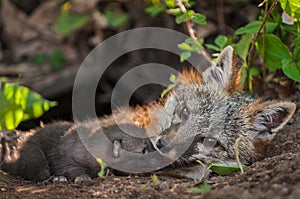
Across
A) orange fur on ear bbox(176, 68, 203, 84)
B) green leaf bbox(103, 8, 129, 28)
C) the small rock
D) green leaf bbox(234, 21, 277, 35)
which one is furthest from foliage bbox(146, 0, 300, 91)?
green leaf bbox(103, 8, 129, 28)

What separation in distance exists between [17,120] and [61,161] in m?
0.92

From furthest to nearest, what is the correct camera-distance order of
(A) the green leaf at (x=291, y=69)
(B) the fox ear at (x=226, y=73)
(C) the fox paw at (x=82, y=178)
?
1. (B) the fox ear at (x=226, y=73)
2. (A) the green leaf at (x=291, y=69)
3. (C) the fox paw at (x=82, y=178)

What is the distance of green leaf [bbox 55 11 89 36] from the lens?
9070 millimetres

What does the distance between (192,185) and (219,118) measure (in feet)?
3.82

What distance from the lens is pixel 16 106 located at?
18.7 feet

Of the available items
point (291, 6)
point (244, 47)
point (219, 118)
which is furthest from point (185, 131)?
point (291, 6)

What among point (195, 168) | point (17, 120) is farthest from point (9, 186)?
point (195, 168)

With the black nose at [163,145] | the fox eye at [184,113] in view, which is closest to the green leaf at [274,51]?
the fox eye at [184,113]

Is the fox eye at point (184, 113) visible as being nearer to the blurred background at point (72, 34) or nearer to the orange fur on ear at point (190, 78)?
the orange fur on ear at point (190, 78)

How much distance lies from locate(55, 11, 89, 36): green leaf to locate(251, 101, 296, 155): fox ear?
4.95 meters

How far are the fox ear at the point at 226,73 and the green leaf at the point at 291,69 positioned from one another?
0.49 m

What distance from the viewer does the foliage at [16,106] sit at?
5.52m

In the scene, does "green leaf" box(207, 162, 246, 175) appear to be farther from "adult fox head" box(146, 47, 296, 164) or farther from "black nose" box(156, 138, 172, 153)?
"black nose" box(156, 138, 172, 153)

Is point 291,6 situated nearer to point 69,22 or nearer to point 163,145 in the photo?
point 163,145
